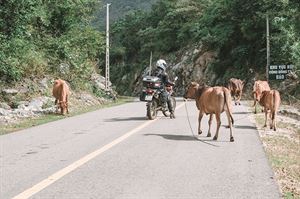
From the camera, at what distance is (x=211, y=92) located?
12.1 metres

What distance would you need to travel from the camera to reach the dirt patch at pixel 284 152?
7272 mm

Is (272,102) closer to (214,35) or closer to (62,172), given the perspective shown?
(62,172)

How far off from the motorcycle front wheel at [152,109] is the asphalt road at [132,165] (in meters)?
2.93

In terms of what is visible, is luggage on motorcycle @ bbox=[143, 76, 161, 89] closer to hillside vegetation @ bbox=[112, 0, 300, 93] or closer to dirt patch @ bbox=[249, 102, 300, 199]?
dirt patch @ bbox=[249, 102, 300, 199]

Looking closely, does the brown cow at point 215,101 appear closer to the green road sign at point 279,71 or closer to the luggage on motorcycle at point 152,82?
the luggage on motorcycle at point 152,82

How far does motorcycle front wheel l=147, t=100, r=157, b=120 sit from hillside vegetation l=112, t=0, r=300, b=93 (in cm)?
1727

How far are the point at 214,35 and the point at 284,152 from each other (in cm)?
3829

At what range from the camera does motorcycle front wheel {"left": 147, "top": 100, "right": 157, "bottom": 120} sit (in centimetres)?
1700

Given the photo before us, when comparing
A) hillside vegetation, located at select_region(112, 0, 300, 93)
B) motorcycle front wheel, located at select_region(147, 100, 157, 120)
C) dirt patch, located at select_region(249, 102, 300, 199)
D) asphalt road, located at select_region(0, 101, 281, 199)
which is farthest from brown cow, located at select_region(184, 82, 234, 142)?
hillside vegetation, located at select_region(112, 0, 300, 93)

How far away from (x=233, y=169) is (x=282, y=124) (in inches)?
349

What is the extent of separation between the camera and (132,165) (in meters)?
8.55

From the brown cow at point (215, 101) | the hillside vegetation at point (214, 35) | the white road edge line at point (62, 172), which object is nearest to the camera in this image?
the white road edge line at point (62, 172)

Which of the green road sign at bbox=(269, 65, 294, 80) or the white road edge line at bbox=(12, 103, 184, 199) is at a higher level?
the green road sign at bbox=(269, 65, 294, 80)

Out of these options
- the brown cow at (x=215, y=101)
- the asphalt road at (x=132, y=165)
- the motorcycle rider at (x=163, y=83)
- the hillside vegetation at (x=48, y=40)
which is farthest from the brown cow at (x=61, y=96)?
the brown cow at (x=215, y=101)
